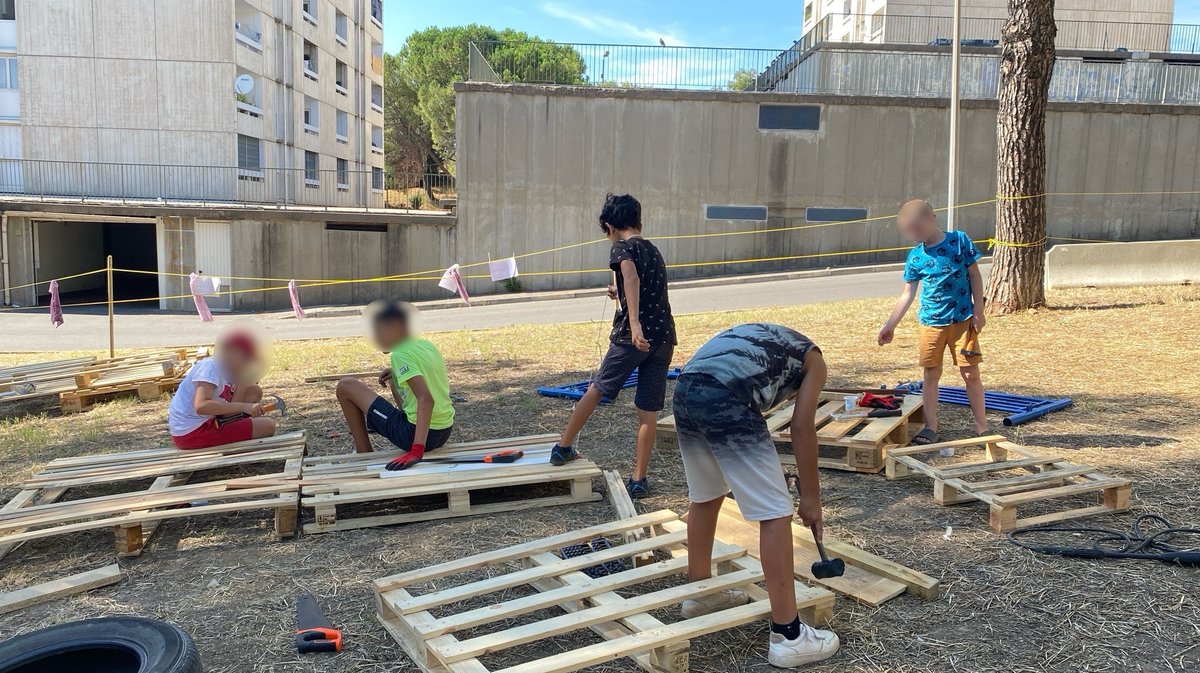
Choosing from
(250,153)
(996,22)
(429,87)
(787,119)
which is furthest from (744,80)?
(429,87)

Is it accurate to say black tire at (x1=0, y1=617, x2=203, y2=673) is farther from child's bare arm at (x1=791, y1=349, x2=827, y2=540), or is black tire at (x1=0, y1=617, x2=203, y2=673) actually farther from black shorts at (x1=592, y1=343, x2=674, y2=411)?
black shorts at (x1=592, y1=343, x2=674, y2=411)

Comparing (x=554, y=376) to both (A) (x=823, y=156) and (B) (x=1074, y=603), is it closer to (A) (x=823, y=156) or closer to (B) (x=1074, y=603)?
(B) (x=1074, y=603)

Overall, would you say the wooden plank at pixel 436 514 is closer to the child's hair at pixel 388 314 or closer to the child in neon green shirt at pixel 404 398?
the child in neon green shirt at pixel 404 398

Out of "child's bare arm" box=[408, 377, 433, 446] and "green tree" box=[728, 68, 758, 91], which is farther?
"green tree" box=[728, 68, 758, 91]

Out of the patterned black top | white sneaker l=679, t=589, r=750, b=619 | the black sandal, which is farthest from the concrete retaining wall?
white sneaker l=679, t=589, r=750, b=619

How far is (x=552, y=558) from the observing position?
145 inches

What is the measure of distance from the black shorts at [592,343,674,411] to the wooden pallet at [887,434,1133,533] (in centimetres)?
159

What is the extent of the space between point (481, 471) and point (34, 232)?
78.0ft

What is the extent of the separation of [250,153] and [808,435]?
29.6 metres

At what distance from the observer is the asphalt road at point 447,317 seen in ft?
50.5

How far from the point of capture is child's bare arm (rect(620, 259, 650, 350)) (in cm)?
466

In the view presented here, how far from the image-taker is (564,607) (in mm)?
3434

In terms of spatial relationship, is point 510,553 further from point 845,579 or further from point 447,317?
point 447,317

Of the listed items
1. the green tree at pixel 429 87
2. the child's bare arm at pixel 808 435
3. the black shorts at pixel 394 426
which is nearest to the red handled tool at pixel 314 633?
the black shorts at pixel 394 426
